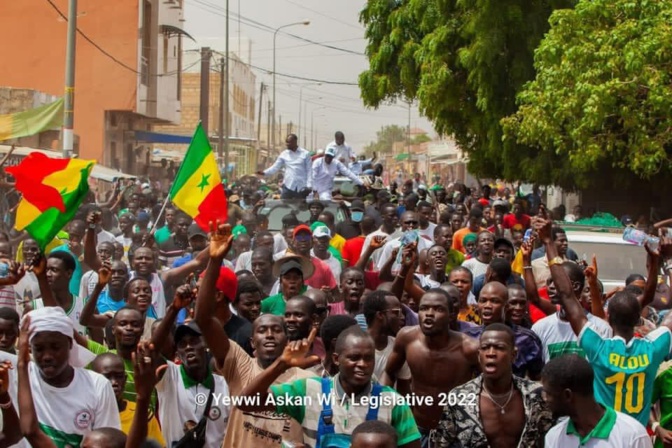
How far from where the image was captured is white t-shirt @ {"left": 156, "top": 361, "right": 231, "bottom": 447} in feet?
19.0

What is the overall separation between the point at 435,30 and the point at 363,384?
18836 mm

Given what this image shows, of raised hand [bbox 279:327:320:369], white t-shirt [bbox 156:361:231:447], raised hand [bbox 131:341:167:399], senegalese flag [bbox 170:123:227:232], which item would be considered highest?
senegalese flag [bbox 170:123:227:232]

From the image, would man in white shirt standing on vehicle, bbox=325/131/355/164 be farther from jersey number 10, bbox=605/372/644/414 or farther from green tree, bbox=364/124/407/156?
green tree, bbox=364/124/407/156

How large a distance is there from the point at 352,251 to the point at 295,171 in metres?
4.80

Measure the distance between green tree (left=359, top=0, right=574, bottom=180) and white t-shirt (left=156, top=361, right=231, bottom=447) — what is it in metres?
15.8

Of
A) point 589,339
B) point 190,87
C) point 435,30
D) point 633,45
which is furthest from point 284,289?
point 190,87

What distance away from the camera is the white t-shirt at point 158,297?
29.2ft

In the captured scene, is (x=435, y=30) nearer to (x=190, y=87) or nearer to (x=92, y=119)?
(x=92, y=119)

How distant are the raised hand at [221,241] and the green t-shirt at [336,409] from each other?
0.89 m

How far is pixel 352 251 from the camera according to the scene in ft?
38.2

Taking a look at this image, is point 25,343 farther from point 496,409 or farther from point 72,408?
point 496,409

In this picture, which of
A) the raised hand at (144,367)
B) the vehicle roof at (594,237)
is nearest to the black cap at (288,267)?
the raised hand at (144,367)

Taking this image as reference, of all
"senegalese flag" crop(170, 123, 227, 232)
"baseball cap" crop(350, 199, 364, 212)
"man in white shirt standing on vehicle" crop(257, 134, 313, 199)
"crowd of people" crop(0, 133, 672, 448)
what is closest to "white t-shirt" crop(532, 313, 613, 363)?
"crowd of people" crop(0, 133, 672, 448)

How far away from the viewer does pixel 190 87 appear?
71.6 metres
